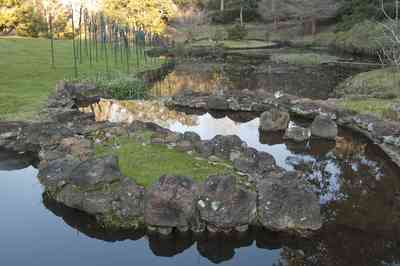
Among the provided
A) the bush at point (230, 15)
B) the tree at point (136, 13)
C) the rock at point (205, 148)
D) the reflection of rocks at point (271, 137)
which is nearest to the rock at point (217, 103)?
the reflection of rocks at point (271, 137)

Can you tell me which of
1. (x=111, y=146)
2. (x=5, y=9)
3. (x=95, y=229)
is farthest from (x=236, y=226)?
(x=5, y=9)

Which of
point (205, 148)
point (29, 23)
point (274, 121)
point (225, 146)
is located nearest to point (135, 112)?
point (274, 121)

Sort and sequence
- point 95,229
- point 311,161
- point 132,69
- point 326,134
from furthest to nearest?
point 132,69 < point 326,134 < point 311,161 < point 95,229

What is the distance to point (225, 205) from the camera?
8688mm

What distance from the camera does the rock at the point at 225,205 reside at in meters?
8.66

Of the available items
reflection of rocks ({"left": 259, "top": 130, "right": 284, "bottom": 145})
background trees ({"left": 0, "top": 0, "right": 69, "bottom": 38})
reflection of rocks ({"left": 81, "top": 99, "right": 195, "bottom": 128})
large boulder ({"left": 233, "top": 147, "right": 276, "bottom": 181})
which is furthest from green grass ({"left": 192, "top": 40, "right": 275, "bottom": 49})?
large boulder ({"left": 233, "top": 147, "right": 276, "bottom": 181})

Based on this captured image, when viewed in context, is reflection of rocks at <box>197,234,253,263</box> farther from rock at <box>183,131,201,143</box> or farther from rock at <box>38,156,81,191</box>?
rock at <box>183,131,201,143</box>

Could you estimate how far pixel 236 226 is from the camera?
877cm

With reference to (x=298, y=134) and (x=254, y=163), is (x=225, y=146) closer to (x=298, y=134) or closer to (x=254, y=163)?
(x=254, y=163)

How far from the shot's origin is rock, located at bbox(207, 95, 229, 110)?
796 inches

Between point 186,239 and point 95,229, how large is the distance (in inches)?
77.3

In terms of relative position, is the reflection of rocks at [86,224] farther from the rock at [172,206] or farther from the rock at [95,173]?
the rock at [95,173]

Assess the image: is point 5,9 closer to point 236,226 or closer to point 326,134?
point 326,134

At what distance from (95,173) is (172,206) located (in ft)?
6.66
